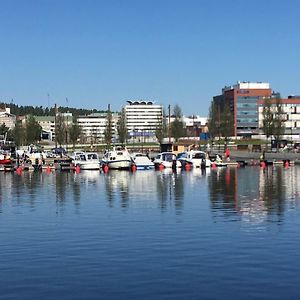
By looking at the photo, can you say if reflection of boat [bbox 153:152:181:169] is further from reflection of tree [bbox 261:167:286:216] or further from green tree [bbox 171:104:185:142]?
green tree [bbox 171:104:185:142]

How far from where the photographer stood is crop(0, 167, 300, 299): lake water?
57.1 ft

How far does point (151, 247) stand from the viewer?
23094 mm

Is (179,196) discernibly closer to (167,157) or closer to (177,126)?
(167,157)

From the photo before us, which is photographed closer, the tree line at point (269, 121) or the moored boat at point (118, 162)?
the moored boat at point (118, 162)

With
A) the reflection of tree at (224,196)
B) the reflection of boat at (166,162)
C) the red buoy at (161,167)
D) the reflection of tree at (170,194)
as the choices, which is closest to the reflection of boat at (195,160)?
the reflection of boat at (166,162)

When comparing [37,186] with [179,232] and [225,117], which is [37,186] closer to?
[179,232]

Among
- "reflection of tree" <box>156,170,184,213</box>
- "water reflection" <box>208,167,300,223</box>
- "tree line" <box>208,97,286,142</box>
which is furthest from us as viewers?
"tree line" <box>208,97,286,142</box>

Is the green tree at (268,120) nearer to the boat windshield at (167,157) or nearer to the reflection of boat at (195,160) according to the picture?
the reflection of boat at (195,160)

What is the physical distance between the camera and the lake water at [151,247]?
17406mm

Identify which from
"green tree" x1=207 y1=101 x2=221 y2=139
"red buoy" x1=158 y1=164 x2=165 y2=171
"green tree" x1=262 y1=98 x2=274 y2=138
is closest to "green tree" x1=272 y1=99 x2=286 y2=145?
"green tree" x1=262 y1=98 x2=274 y2=138

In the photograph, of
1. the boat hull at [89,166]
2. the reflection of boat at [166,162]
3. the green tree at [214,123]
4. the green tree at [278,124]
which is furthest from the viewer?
the green tree at [214,123]

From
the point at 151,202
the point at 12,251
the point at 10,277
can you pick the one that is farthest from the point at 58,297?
the point at 151,202

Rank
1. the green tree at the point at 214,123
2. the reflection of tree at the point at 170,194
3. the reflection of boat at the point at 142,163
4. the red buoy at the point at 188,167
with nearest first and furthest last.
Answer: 1. the reflection of tree at the point at 170,194
2. the red buoy at the point at 188,167
3. the reflection of boat at the point at 142,163
4. the green tree at the point at 214,123

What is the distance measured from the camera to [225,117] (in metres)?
166
